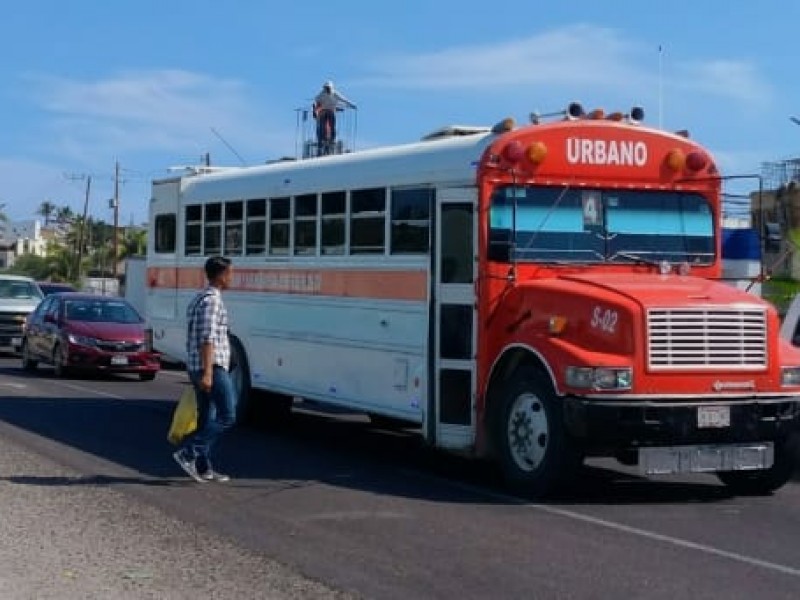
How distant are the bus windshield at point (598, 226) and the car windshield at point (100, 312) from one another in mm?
14327

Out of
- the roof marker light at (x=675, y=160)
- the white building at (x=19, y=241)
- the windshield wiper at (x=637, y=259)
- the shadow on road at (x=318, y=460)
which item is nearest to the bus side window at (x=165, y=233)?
the shadow on road at (x=318, y=460)

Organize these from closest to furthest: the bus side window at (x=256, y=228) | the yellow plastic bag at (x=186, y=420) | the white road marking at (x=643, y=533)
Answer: the white road marking at (x=643, y=533), the yellow plastic bag at (x=186, y=420), the bus side window at (x=256, y=228)

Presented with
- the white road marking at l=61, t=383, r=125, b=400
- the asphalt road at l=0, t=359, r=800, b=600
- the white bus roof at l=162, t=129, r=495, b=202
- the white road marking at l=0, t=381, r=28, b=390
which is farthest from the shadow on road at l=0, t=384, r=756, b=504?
the white road marking at l=0, t=381, r=28, b=390

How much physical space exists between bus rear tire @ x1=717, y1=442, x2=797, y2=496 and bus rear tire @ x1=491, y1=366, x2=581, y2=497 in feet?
5.15

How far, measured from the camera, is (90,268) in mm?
89750

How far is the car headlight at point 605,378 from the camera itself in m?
9.52

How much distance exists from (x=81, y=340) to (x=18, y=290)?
7.73 m

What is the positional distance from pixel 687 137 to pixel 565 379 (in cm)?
320

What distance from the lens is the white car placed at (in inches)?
1113

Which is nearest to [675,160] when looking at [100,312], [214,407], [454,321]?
[454,321]

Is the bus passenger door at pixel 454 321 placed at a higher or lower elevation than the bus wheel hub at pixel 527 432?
higher

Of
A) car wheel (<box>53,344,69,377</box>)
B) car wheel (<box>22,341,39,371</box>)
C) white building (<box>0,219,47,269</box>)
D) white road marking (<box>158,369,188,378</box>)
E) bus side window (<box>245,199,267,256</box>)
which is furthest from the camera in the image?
white building (<box>0,219,47,269</box>)

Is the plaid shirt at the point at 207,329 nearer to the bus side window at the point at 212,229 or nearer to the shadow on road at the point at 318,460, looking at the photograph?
the shadow on road at the point at 318,460

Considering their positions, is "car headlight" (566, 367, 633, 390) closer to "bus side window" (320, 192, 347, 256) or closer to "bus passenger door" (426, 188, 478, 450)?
"bus passenger door" (426, 188, 478, 450)
